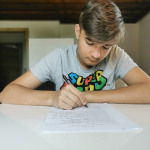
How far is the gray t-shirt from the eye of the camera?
0.99 m

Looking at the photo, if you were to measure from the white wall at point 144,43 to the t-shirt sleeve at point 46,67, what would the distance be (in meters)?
2.70

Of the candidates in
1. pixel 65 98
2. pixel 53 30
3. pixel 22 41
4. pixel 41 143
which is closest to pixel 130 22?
pixel 53 30

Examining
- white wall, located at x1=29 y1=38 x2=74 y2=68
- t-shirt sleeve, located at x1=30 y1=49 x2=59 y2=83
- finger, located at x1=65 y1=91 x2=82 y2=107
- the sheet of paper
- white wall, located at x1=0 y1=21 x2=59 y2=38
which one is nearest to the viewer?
the sheet of paper

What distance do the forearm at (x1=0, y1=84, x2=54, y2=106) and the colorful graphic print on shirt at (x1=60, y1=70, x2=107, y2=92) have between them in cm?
25

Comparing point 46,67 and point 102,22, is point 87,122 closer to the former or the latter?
point 102,22

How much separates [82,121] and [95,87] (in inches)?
19.9

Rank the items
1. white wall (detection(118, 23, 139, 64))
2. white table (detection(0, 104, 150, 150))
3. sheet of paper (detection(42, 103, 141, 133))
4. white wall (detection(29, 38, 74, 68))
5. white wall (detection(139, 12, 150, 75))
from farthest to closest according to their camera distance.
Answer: white wall (detection(118, 23, 139, 64)) < white wall (detection(139, 12, 150, 75)) < white wall (detection(29, 38, 74, 68)) < sheet of paper (detection(42, 103, 141, 133)) < white table (detection(0, 104, 150, 150))

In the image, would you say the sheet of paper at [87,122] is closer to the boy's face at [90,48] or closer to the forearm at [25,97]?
the forearm at [25,97]

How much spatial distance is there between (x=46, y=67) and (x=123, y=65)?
17.1 inches

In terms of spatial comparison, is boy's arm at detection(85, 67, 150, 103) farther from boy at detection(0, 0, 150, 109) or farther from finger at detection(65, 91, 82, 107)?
finger at detection(65, 91, 82, 107)

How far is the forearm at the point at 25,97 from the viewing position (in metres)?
0.74

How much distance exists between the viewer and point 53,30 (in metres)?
3.87

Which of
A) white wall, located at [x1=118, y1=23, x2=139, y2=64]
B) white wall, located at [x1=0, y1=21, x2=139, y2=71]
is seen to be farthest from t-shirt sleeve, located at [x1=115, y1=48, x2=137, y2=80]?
white wall, located at [x1=118, y1=23, x2=139, y2=64]

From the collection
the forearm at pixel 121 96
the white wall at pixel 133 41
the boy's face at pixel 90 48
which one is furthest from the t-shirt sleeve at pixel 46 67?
the white wall at pixel 133 41
